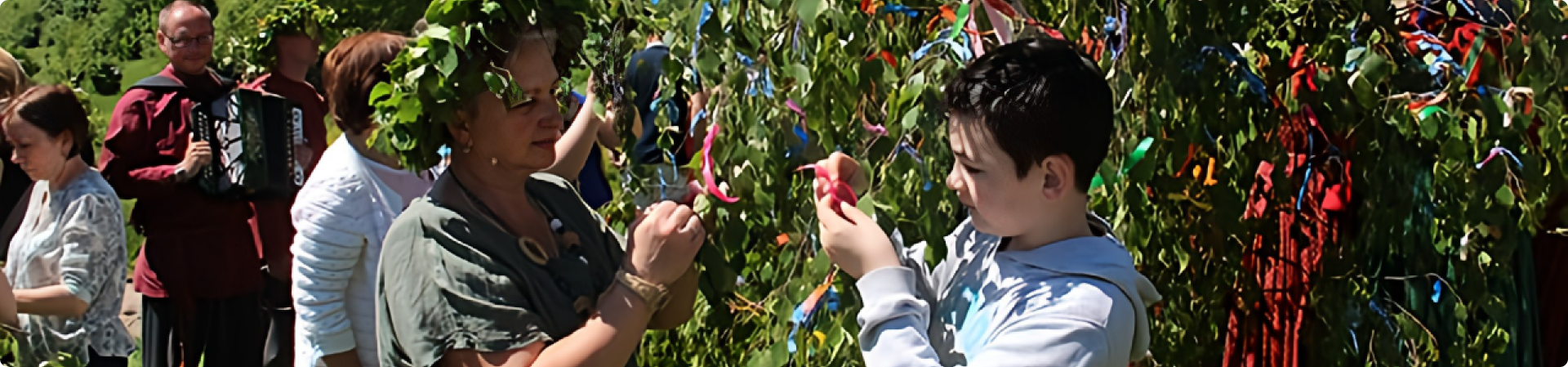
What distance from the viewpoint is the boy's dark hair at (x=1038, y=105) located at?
4.75ft

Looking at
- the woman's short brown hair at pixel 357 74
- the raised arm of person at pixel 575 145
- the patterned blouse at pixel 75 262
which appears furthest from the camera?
the patterned blouse at pixel 75 262

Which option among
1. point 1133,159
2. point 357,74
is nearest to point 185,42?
point 357,74

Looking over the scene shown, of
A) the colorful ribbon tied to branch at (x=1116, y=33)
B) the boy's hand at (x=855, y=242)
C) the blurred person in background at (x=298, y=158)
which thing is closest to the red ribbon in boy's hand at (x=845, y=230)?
the boy's hand at (x=855, y=242)

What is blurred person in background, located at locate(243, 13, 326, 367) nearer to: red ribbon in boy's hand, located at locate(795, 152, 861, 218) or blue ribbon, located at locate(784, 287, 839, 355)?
blue ribbon, located at locate(784, 287, 839, 355)

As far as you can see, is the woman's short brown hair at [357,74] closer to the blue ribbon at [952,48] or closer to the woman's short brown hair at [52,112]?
the blue ribbon at [952,48]

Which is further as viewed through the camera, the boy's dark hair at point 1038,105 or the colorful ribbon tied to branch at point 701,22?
the colorful ribbon tied to branch at point 701,22

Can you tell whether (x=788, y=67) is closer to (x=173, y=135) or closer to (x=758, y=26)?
(x=758, y=26)

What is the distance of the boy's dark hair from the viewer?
1.45 meters

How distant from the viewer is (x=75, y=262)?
3363 mm

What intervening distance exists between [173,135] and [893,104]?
2.82m

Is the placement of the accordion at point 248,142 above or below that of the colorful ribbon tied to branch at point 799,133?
below

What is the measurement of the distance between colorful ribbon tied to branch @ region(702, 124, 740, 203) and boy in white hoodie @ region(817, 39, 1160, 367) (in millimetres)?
241

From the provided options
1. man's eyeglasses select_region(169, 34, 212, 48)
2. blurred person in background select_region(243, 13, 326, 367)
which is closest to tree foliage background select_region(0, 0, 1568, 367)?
blurred person in background select_region(243, 13, 326, 367)

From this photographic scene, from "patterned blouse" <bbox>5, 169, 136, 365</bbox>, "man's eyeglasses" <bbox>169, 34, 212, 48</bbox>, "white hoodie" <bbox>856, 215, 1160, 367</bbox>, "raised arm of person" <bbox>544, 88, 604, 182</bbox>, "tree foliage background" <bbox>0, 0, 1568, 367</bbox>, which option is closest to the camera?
"white hoodie" <bbox>856, 215, 1160, 367</bbox>
